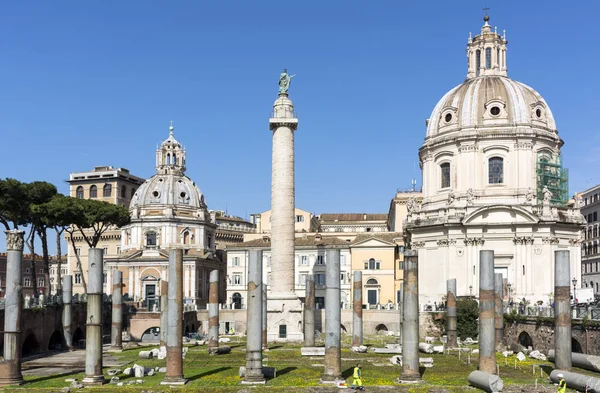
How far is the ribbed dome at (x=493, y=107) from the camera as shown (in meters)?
68.1

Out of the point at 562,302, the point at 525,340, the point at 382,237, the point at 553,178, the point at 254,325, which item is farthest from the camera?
the point at 382,237

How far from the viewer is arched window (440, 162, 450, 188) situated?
230ft

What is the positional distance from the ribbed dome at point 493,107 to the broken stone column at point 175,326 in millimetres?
41938

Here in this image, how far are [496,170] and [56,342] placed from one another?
126 feet

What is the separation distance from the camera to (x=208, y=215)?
3878 inches

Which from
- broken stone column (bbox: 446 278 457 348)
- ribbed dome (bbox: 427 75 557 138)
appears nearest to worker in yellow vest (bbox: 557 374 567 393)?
broken stone column (bbox: 446 278 457 348)

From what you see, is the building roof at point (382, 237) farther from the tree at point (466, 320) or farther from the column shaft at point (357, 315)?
the column shaft at point (357, 315)

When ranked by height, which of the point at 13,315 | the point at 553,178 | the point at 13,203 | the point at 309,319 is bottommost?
the point at 309,319

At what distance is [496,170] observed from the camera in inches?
2682

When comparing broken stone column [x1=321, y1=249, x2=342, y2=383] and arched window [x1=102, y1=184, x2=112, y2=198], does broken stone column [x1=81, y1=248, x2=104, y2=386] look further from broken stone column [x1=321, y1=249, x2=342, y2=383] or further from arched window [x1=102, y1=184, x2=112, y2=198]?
arched window [x1=102, y1=184, x2=112, y2=198]

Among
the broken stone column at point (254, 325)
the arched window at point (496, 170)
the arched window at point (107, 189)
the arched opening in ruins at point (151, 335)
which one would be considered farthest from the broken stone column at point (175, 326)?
the arched window at point (107, 189)

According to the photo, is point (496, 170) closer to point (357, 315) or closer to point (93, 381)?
point (357, 315)

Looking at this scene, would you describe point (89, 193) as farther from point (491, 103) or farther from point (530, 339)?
point (530, 339)

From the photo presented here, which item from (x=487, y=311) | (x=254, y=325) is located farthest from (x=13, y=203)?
(x=487, y=311)
